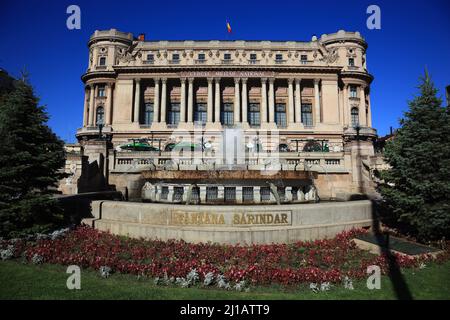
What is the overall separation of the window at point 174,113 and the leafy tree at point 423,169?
145 feet

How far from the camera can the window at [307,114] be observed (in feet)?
176

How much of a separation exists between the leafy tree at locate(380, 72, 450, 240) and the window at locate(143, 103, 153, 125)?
4613 centimetres

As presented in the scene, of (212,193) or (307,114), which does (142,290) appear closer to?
(212,193)

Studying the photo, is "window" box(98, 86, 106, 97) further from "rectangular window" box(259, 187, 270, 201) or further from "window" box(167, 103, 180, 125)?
"rectangular window" box(259, 187, 270, 201)

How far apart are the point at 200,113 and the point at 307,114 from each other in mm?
20747

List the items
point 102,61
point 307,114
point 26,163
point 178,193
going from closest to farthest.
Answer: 1. point 26,163
2. point 178,193
3. point 307,114
4. point 102,61

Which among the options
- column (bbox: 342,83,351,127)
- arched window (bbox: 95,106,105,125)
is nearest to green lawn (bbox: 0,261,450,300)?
column (bbox: 342,83,351,127)

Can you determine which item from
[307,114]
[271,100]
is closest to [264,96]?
[271,100]

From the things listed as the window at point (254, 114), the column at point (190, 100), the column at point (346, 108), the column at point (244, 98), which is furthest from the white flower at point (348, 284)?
the column at point (346, 108)

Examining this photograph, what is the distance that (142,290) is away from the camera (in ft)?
22.5

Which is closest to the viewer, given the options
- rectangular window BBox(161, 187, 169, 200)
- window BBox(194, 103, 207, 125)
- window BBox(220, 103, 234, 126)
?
rectangular window BBox(161, 187, 169, 200)

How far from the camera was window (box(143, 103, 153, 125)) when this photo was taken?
5297 cm
